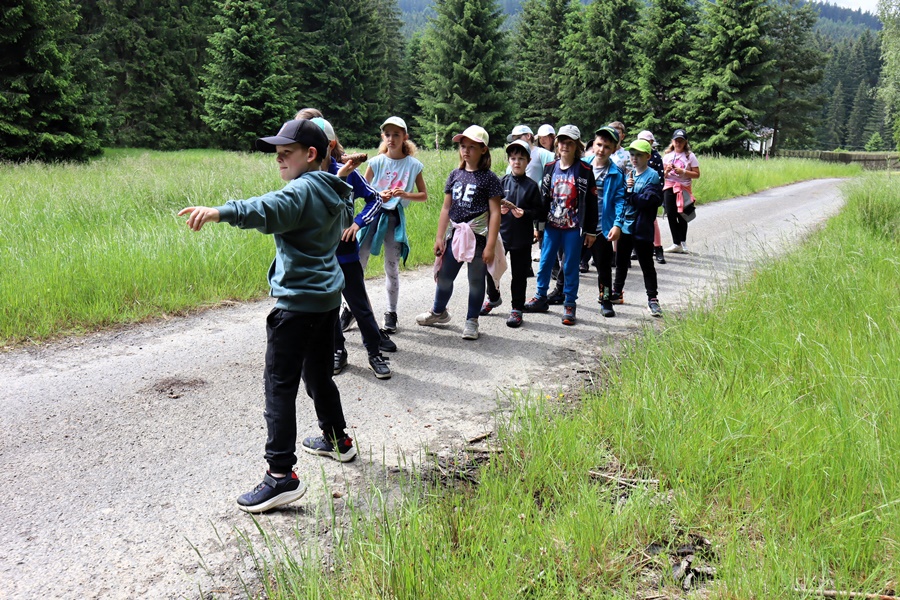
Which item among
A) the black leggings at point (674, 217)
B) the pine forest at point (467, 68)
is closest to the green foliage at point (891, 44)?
the pine forest at point (467, 68)

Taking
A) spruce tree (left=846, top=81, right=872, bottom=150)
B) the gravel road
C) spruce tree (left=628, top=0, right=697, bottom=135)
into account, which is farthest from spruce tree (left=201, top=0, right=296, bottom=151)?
spruce tree (left=846, top=81, right=872, bottom=150)

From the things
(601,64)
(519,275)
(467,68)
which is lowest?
(519,275)

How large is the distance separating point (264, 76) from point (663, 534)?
35.0 metres

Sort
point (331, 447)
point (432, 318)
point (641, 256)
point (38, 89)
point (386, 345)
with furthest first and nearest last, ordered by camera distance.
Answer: point (38, 89) → point (641, 256) → point (432, 318) → point (386, 345) → point (331, 447)

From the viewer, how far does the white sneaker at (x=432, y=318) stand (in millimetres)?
6574

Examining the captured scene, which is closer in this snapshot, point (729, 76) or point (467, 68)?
point (729, 76)

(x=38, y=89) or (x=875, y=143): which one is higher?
(x=875, y=143)

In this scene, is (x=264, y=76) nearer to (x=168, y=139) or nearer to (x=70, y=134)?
(x=168, y=139)

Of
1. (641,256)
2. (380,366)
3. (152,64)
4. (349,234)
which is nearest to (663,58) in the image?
(152,64)

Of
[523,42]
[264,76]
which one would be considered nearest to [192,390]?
[264,76]

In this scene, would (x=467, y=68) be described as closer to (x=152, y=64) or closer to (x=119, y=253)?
(x=152, y=64)

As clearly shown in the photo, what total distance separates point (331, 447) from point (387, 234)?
286 centimetres

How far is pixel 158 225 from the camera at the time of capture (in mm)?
9164

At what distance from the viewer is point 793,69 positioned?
162ft
